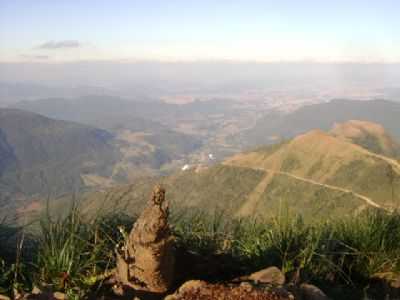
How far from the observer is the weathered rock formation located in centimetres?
529

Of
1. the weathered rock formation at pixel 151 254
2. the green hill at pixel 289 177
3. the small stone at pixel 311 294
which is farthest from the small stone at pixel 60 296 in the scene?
Result: the green hill at pixel 289 177

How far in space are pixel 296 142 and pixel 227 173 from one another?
73.0ft

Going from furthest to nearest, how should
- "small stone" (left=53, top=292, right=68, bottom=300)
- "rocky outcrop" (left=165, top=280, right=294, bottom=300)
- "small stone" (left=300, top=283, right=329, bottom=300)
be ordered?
"small stone" (left=300, top=283, right=329, bottom=300)
"small stone" (left=53, top=292, right=68, bottom=300)
"rocky outcrop" (left=165, top=280, right=294, bottom=300)

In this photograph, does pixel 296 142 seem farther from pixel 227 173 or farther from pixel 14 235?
pixel 14 235

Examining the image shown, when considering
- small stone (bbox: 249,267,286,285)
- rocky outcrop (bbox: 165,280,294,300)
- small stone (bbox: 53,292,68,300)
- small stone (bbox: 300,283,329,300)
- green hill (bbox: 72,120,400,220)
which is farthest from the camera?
green hill (bbox: 72,120,400,220)

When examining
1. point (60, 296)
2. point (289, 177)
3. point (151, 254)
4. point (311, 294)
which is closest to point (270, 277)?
point (311, 294)

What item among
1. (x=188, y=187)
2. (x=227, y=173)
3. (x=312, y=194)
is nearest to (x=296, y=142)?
(x=227, y=173)

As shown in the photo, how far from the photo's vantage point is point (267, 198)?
97.5m

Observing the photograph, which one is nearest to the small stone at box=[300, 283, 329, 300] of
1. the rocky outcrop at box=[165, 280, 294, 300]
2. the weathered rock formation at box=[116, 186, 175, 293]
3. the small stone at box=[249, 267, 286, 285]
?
the small stone at box=[249, 267, 286, 285]

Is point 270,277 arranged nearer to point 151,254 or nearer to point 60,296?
point 151,254

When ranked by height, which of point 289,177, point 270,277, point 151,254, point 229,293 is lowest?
point 289,177

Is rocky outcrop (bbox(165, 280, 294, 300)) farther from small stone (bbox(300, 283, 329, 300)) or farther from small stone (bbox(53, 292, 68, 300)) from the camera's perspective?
small stone (bbox(53, 292, 68, 300))

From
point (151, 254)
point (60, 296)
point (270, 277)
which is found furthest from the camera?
point (270, 277)

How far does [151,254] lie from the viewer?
5258 mm
